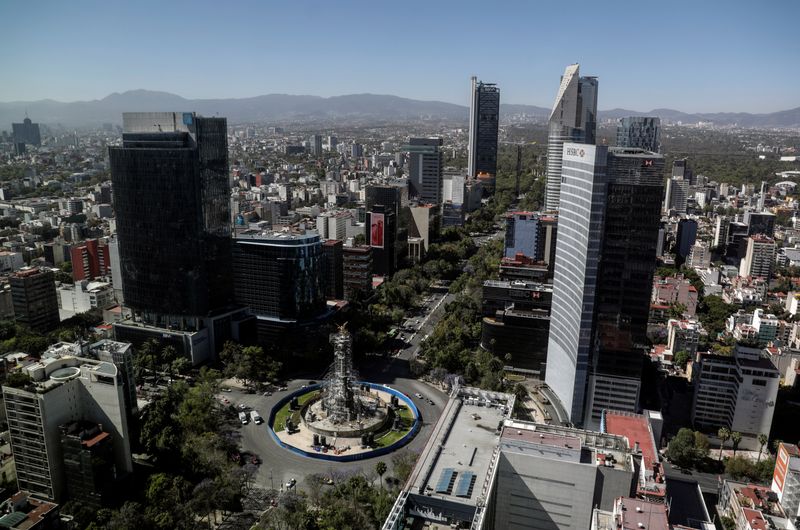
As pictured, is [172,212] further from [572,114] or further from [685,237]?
[685,237]

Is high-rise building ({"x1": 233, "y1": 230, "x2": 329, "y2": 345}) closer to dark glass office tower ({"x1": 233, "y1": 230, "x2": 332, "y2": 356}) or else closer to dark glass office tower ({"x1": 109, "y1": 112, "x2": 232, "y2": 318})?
dark glass office tower ({"x1": 233, "y1": 230, "x2": 332, "y2": 356})

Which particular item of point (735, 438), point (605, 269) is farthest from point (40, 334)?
point (735, 438)

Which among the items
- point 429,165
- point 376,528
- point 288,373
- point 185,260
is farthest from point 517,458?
point 429,165

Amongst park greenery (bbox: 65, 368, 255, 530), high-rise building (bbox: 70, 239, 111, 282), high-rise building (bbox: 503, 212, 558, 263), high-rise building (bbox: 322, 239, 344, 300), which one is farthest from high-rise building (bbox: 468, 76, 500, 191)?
park greenery (bbox: 65, 368, 255, 530)

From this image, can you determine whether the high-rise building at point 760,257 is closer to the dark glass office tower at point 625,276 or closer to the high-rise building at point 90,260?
the dark glass office tower at point 625,276

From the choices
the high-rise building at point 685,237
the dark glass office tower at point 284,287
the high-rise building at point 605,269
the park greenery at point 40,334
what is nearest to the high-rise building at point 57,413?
the park greenery at point 40,334

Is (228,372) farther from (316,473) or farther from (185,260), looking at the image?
(316,473)
